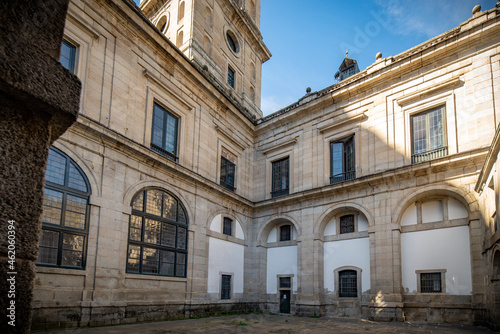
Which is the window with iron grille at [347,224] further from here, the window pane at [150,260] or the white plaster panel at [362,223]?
the window pane at [150,260]

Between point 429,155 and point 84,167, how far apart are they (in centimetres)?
1493

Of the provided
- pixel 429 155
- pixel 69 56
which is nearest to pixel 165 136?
pixel 69 56

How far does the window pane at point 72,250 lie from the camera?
13.2 metres

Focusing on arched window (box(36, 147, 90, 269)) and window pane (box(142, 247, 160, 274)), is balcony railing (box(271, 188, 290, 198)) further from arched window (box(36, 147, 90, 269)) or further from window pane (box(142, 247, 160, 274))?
arched window (box(36, 147, 90, 269))

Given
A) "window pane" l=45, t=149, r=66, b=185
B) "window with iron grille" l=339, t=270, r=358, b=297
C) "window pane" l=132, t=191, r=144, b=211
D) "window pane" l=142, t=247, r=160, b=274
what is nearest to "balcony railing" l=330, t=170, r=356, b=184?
"window with iron grille" l=339, t=270, r=358, b=297

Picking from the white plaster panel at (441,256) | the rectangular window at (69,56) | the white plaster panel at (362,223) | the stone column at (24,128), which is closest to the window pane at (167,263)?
the rectangular window at (69,56)

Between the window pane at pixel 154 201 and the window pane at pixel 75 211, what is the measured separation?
3.21 m

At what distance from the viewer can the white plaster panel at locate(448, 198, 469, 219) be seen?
16.9 m

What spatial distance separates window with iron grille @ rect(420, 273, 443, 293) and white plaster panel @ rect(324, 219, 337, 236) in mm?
5067

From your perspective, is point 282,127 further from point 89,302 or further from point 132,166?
point 89,302

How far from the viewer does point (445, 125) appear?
704 inches

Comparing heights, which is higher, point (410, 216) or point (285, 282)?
point (410, 216)

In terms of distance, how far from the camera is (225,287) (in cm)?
2100

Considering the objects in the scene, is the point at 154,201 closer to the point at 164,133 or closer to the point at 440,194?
the point at 164,133
